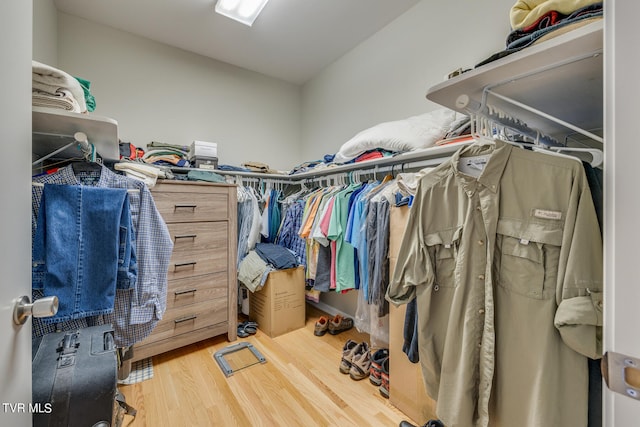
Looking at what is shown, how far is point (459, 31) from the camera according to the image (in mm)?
1791

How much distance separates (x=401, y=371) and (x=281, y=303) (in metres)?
1.17

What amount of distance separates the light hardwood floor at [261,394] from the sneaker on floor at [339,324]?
0.25 m

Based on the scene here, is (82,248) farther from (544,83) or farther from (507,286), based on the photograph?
(544,83)

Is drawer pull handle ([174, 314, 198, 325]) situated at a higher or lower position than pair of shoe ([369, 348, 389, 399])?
higher

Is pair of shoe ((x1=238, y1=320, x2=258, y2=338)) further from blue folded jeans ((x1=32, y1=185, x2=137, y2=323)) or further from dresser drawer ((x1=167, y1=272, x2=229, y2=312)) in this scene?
blue folded jeans ((x1=32, y1=185, x2=137, y2=323))

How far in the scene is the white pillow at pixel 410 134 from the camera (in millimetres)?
1598

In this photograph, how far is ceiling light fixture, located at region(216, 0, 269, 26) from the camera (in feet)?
6.55

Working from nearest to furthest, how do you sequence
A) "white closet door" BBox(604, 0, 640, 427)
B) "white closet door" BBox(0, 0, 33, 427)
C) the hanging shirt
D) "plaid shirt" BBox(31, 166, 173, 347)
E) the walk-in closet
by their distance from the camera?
1. "white closet door" BBox(604, 0, 640, 427)
2. "white closet door" BBox(0, 0, 33, 427)
3. the walk-in closet
4. "plaid shirt" BBox(31, 166, 173, 347)
5. the hanging shirt

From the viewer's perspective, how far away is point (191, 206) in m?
1.96

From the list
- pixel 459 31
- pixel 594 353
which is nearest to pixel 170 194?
pixel 594 353

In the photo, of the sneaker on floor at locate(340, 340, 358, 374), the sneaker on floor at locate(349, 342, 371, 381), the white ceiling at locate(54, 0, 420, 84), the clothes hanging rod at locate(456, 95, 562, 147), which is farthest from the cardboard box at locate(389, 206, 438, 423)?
the white ceiling at locate(54, 0, 420, 84)

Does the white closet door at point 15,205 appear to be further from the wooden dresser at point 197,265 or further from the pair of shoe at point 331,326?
the pair of shoe at point 331,326

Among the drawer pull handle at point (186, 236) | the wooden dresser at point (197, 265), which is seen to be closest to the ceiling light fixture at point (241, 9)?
the wooden dresser at point (197, 265)

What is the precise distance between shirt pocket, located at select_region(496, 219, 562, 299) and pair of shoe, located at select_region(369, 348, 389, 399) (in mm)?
1088
